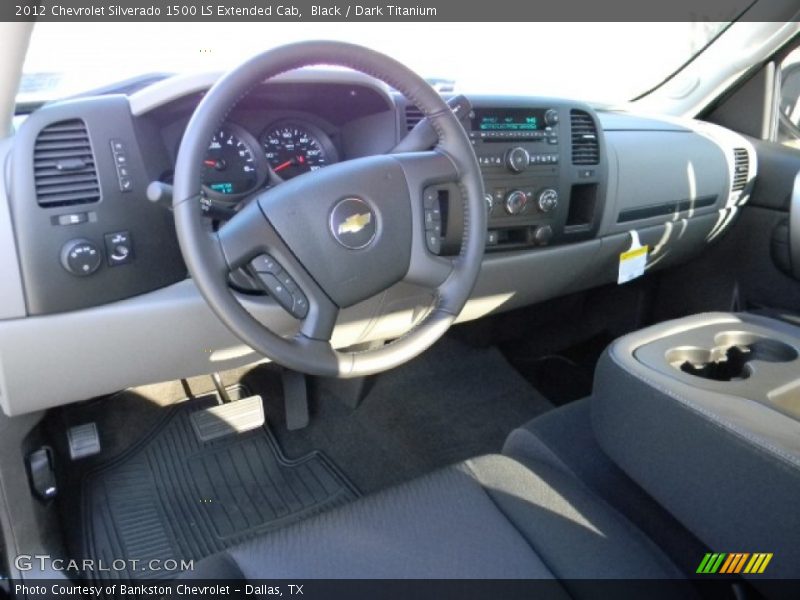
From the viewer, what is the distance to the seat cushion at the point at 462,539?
1.18m

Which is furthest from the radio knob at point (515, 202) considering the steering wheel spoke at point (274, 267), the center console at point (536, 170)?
the steering wheel spoke at point (274, 267)

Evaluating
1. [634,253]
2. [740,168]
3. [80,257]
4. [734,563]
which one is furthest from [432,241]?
[740,168]

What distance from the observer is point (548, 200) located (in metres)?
1.86

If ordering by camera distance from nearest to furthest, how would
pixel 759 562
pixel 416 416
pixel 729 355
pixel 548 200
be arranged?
pixel 759 562, pixel 729 355, pixel 548 200, pixel 416 416

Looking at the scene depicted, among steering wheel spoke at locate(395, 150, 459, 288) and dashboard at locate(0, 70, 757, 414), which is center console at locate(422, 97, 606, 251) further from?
steering wheel spoke at locate(395, 150, 459, 288)

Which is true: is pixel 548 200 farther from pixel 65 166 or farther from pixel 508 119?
pixel 65 166

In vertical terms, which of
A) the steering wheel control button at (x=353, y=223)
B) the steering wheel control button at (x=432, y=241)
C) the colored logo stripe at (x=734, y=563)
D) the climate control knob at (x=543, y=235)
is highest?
the steering wheel control button at (x=353, y=223)

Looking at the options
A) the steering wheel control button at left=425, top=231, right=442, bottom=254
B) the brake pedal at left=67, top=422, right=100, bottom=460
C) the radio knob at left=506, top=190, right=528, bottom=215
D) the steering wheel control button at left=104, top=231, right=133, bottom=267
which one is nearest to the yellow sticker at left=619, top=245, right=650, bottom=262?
the radio knob at left=506, top=190, right=528, bottom=215

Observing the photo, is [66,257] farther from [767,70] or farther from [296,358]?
[767,70]

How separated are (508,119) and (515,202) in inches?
8.2

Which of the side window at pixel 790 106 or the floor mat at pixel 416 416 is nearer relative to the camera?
the floor mat at pixel 416 416

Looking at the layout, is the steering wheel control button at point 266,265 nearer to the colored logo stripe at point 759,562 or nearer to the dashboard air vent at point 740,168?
the colored logo stripe at point 759,562

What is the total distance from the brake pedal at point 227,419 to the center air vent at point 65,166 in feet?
3.29

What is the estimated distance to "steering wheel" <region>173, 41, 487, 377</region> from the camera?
1134 millimetres
